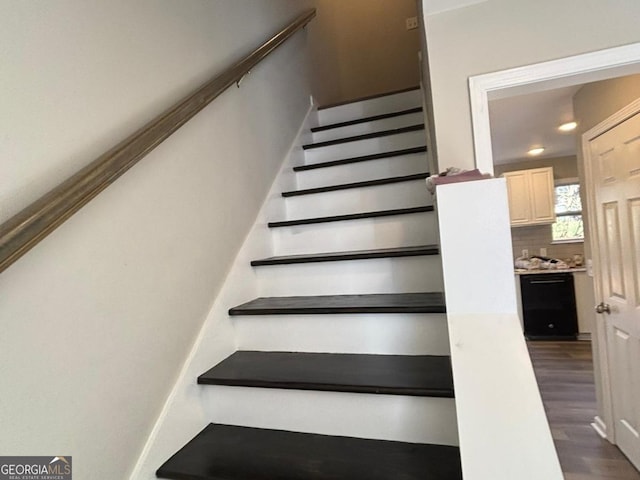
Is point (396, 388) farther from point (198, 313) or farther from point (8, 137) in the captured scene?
point (8, 137)

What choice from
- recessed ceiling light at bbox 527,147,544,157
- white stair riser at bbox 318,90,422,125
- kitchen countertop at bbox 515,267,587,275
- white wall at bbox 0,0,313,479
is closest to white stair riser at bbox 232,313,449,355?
white wall at bbox 0,0,313,479

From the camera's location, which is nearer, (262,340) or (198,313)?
(198,313)

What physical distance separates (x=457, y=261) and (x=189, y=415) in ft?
3.39

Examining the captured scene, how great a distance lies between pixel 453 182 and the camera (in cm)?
109

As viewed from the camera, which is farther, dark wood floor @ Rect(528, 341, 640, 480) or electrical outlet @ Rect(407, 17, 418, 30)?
electrical outlet @ Rect(407, 17, 418, 30)

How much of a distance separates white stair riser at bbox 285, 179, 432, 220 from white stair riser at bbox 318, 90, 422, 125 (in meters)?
1.18

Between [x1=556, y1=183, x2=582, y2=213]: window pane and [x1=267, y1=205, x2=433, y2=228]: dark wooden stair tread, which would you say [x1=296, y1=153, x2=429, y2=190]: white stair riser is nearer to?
[x1=267, y1=205, x2=433, y2=228]: dark wooden stair tread

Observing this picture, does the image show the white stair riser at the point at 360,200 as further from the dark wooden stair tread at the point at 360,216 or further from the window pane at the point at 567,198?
the window pane at the point at 567,198

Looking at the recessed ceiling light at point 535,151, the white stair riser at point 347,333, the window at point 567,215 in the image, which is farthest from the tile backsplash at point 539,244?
the white stair riser at point 347,333

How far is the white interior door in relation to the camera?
221 centimetres

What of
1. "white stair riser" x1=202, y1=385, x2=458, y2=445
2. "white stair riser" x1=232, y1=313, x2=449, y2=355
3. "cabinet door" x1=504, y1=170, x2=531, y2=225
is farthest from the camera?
"cabinet door" x1=504, y1=170, x2=531, y2=225

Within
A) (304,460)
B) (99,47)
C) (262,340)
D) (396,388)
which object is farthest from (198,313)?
(99,47)

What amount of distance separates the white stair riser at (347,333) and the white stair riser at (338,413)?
0.27m

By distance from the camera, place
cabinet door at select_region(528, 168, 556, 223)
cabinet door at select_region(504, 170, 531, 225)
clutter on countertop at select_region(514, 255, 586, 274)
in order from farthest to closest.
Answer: cabinet door at select_region(504, 170, 531, 225) → cabinet door at select_region(528, 168, 556, 223) → clutter on countertop at select_region(514, 255, 586, 274)
